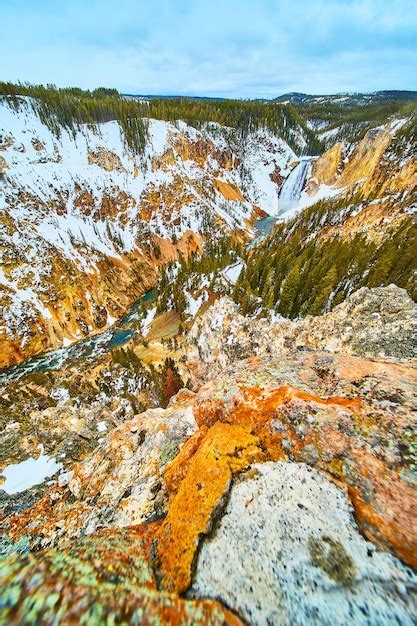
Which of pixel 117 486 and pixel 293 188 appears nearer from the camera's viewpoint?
pixel 117 486

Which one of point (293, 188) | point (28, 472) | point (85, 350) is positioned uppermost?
point (293, 188)

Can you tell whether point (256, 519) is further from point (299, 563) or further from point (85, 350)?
point (85, 350)

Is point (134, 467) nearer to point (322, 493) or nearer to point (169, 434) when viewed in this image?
point (169, 434)

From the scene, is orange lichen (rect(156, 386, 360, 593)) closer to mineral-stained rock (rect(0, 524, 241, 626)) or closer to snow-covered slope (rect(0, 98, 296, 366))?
mineral-stained rock (rect(0, 524, 241, 626))

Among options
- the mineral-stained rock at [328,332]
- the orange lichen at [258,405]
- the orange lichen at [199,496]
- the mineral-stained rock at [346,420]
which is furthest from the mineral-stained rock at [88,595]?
the mineral-stained rock at [328,332]

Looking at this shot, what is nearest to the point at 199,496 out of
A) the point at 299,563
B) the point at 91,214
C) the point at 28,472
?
the point at 299,563

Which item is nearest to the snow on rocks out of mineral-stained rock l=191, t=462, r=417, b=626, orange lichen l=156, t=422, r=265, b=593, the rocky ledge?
the rocky ledge
